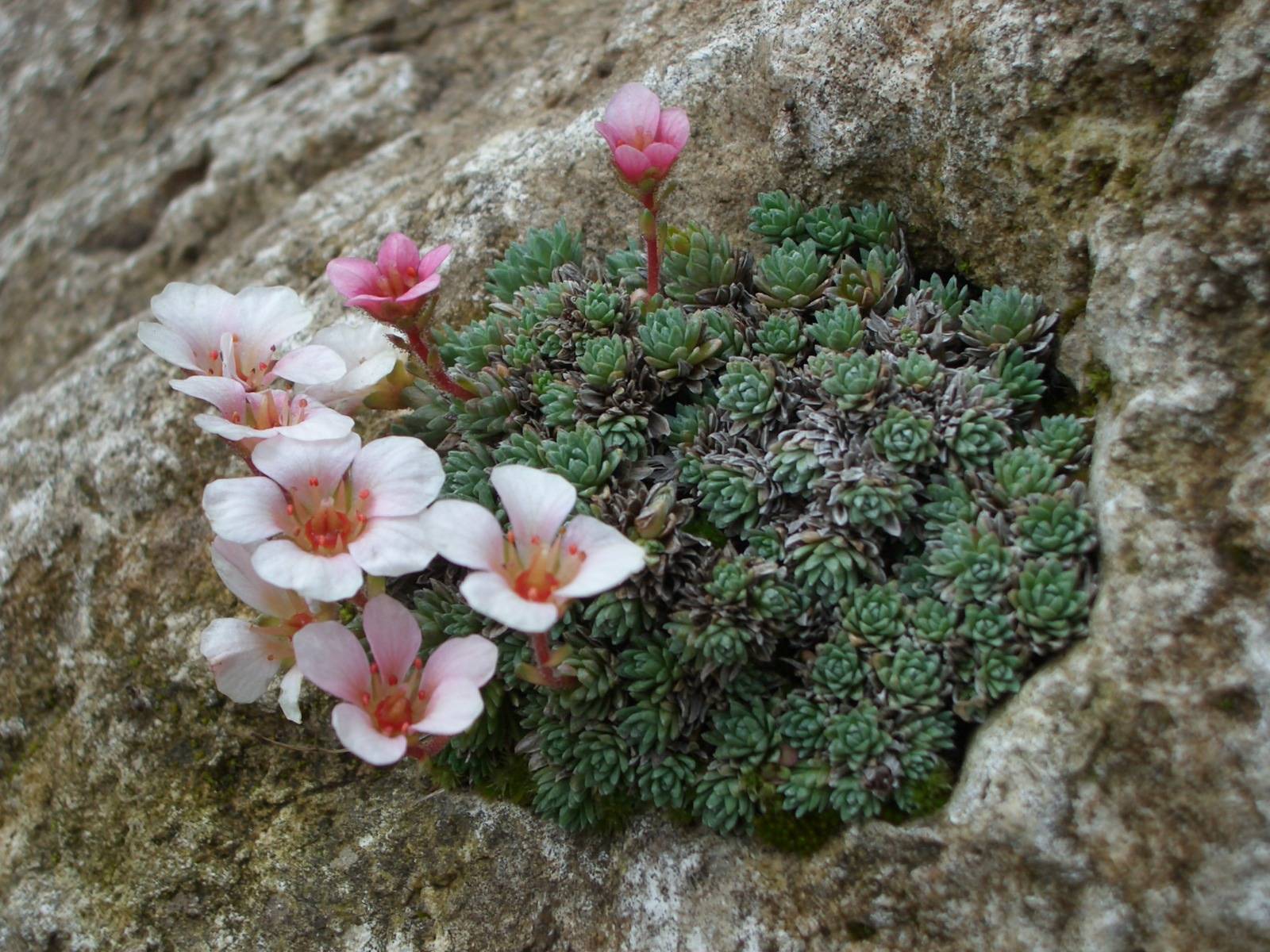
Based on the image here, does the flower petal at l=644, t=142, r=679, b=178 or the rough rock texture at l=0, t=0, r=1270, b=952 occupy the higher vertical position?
the flower petal at l=644, t=142, r=679, b=178

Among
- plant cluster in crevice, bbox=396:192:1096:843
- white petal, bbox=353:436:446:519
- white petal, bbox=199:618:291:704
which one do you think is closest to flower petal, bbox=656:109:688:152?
plant cluster in crevice, bbox=396:192:1096:843

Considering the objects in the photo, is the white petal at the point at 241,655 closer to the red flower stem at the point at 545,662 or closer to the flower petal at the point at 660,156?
the red flower stem at the point at 545,662

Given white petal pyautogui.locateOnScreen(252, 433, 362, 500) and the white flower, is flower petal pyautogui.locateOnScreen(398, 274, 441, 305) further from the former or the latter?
white petal pyautogui.locateOnScreen(252, 433, 362, 500)

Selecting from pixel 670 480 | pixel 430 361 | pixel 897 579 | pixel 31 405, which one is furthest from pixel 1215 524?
pixel 31 405

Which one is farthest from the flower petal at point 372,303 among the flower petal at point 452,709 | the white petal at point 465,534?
the flower petal at point 452,709

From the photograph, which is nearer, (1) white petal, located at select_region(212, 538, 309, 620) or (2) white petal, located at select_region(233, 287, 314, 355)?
(1) white petal, located at select_region(212, 538, 309, 620)

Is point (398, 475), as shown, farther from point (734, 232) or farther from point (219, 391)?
point (734, 232)
